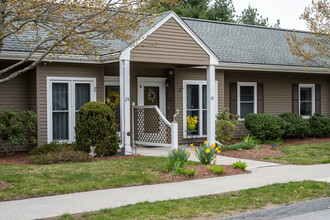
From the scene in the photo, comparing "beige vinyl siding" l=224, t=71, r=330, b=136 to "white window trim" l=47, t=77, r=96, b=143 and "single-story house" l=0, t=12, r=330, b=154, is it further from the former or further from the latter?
"white window trim" l=47, t=77, r=96, b=143

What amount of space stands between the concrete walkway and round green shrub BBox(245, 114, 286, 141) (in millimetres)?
5838

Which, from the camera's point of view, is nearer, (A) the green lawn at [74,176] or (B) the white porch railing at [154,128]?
(A) the green lawn at [74,176]

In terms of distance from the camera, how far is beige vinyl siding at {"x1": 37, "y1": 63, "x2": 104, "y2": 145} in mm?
13141

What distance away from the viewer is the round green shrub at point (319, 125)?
1872 cm

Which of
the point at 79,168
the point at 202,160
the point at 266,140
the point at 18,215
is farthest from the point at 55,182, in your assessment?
the point at 266,140

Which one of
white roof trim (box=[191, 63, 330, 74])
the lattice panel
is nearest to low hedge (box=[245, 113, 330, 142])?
white roof trim (box=[191, 63, 330, 74])

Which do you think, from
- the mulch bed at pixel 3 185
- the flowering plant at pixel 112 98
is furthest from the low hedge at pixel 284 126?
the mulch bed at pixel 3 185

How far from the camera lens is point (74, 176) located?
9.07 meters

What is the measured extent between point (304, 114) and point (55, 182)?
14.8 metres

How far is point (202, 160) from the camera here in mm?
10438

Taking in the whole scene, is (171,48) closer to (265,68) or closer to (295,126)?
(265,68)

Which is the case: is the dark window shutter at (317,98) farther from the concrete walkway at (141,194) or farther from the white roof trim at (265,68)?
the concrete walkway at (141,194)

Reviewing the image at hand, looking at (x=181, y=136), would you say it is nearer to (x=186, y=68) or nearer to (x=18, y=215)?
(x=186, y=68)

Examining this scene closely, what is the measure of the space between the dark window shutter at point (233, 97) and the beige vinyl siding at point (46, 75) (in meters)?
6.13
